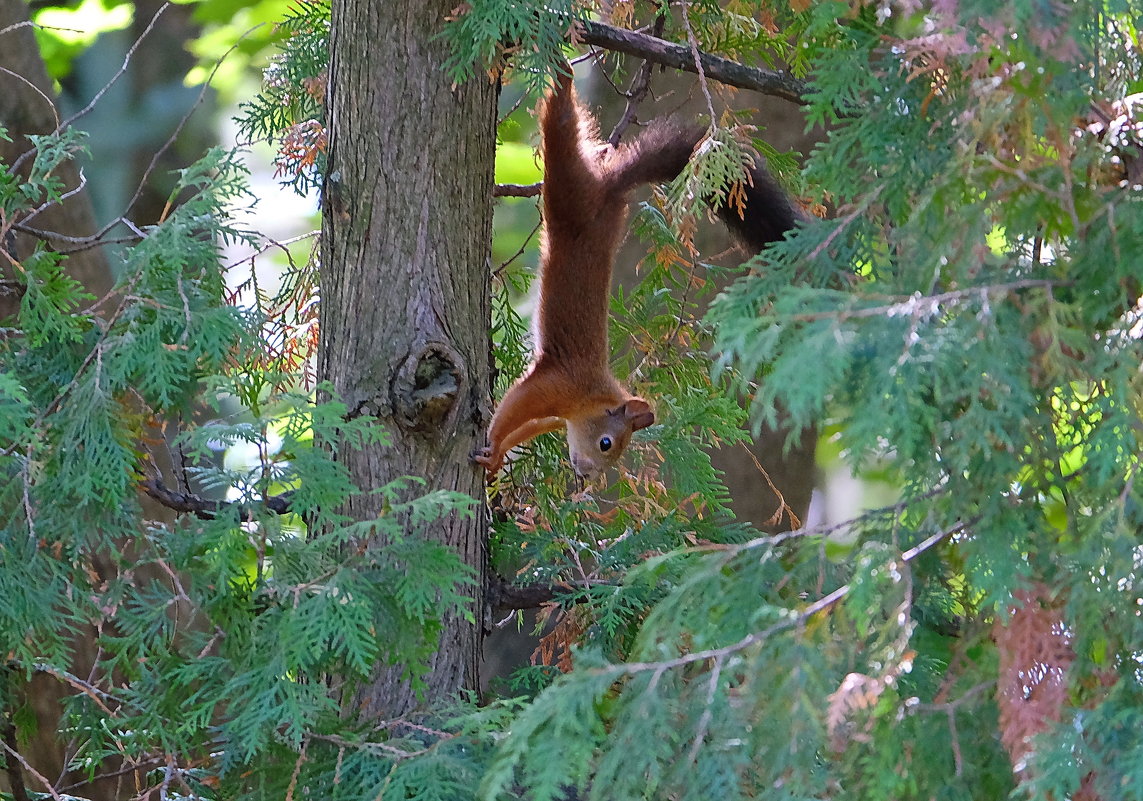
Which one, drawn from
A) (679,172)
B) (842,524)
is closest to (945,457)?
(842,524)

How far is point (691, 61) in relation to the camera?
2375mm

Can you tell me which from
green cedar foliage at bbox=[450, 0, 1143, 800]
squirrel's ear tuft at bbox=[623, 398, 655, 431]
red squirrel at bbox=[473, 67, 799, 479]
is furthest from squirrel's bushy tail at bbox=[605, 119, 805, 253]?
green cedar foliage at bbox=[450, 0, 1143, 800]

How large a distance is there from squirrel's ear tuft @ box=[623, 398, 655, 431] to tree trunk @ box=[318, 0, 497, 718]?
103cm

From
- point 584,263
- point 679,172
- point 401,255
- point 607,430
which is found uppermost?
point 679,172

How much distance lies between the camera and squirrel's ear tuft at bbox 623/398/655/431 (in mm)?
3273

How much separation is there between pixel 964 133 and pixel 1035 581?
1.75 feet

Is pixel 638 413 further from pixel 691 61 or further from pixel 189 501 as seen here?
pixel 189 501

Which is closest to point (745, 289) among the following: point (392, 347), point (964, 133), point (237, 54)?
point (964, 133)

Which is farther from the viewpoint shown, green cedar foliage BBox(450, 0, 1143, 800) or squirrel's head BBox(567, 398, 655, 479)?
squirrel's head BBox(567, 398, 655, 479)

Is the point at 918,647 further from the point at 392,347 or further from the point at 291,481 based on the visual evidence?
the point at 392,347

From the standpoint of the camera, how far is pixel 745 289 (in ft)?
4.86

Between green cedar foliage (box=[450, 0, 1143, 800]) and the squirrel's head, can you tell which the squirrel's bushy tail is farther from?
green cedar foliage (box=[450, 0, 1143, 800])

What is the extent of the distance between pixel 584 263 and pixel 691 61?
3.06 feet

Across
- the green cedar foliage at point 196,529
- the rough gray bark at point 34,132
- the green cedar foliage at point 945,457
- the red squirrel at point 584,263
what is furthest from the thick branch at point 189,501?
the rough gray bark at point 34,132
